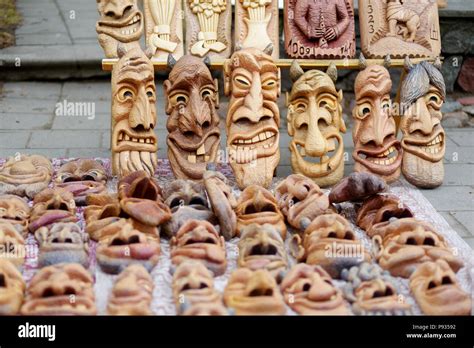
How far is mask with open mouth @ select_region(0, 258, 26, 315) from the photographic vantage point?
2850 mm

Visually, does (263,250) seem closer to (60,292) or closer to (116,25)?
(60,292)

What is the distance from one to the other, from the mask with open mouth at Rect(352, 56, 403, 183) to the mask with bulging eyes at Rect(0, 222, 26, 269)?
5.90 ft

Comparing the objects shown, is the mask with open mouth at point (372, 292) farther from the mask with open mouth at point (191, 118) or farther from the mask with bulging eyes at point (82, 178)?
the mask with bulging eyes at point (82, 178)

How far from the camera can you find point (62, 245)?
3244 millimetres

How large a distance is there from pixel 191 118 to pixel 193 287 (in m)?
1.33

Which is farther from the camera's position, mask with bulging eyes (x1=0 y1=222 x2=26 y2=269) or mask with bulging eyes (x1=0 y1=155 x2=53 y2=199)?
mask with bulging eyes (x1=0 y1=155 x2=53 y2=199)

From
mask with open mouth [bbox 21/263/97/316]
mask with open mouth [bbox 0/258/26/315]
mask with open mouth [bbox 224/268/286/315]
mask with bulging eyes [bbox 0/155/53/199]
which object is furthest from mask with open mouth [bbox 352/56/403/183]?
mask with open mouth [bbox 0/258/26/315]

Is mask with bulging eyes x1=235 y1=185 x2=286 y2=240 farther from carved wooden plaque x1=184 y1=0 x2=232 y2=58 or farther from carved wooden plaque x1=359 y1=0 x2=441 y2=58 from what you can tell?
carved wooden plaque x1=359 y1=0 x2=441 y2=58

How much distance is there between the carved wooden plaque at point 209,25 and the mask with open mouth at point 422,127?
3.38ft

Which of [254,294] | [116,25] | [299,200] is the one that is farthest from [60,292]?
[116,25]

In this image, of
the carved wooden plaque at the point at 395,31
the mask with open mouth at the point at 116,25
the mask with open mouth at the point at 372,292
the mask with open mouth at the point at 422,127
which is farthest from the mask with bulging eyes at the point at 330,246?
the mask with open mouth at the point at 116,25

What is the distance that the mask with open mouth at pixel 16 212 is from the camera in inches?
139

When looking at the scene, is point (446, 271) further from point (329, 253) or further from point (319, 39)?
point (319, 39)

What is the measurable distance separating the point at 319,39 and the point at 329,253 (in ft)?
5.47
